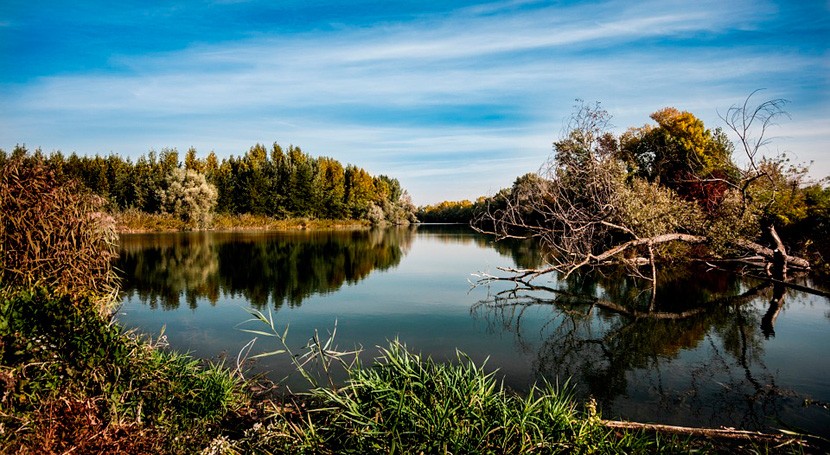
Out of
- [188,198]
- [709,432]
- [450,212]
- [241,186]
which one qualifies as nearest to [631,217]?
[709,432]

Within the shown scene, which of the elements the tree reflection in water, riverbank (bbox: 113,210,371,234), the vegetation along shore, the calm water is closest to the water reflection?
the calm water

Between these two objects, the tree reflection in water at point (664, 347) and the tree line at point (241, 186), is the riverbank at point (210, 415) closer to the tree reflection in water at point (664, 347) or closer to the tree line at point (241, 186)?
the tree reflection in water at point (664, 347)

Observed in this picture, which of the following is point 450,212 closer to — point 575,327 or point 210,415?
point 575,327

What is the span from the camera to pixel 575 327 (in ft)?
33.7

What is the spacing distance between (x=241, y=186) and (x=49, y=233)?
5485 cm

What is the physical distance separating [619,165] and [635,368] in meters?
11.7

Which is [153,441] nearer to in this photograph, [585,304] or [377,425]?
[377,425]

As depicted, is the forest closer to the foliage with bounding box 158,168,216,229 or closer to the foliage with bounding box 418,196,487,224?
the foliage with bounding box 158,168,216,229

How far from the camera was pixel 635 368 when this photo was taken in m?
7.52

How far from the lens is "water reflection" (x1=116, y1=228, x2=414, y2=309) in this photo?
13734mm

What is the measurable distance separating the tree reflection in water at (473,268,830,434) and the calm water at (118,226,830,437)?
0.03 meters

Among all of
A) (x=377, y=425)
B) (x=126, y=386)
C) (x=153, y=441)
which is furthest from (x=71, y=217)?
(x=377, y=425)

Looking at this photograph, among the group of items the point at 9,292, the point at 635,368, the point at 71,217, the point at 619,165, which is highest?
the point at 619,165

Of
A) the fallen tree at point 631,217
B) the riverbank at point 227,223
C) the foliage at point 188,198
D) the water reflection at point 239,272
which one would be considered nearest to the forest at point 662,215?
the fallen tree at point 631,217
